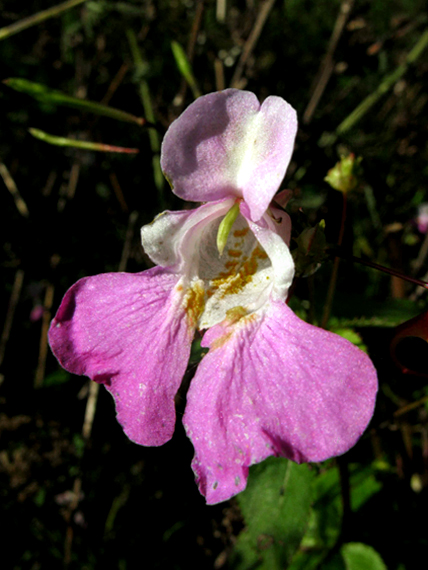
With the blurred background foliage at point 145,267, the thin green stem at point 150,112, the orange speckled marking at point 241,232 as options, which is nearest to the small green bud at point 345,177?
the blurred background foliage at point 145,267

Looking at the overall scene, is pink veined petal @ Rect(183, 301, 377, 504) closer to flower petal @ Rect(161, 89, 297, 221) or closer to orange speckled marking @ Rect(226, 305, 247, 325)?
→ orange speckled marking @ Rect(226, 305, 247, 325)

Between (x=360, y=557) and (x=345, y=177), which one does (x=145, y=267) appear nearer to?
(x=345, y=177)

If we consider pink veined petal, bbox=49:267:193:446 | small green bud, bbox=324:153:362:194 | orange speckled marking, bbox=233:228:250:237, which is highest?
small green bud, bbox=324:153:362:194

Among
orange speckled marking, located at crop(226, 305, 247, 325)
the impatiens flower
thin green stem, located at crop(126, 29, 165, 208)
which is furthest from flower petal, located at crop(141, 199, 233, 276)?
thin green stem, located at crop(126, 29, 165, 208)

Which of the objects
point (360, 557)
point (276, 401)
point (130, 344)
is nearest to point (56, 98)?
point (130, 344)

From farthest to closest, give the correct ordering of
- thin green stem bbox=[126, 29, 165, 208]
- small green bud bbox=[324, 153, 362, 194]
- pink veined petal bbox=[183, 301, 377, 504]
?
thin green stem bbox=[126, 29, 165, 208] → small green bud bbox=[324, 153, 362, 194] → pink veined petal bbox=[183, 301, 377, 504]

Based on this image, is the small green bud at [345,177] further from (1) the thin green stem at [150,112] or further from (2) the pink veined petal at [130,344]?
(1) the thin green stem at [150,112]

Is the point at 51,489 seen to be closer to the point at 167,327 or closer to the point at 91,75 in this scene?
the point at 167,327
